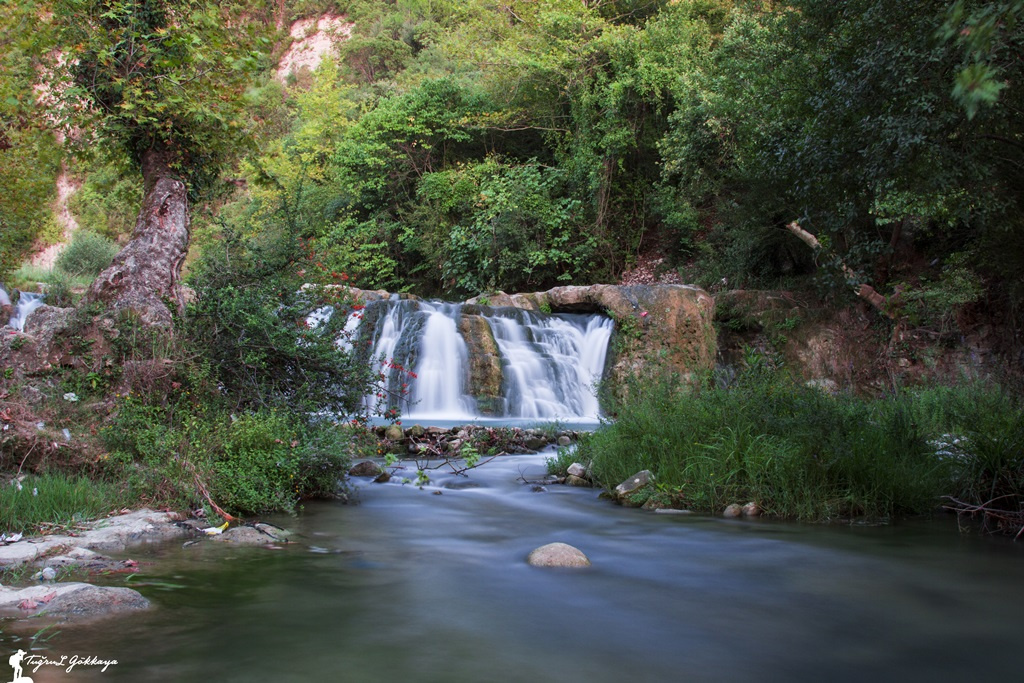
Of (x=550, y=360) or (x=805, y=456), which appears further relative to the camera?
(x=550, y=360)

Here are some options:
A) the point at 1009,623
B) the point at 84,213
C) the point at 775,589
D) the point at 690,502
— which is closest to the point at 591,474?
the point at 690,502

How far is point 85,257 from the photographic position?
27.0 m

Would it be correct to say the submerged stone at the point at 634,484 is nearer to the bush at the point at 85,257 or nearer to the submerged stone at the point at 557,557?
the submerged stone at the point at 557,557

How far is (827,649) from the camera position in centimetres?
397

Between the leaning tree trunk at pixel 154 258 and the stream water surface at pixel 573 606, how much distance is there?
8.83ft

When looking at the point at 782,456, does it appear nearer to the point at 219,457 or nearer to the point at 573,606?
the point at 573,606

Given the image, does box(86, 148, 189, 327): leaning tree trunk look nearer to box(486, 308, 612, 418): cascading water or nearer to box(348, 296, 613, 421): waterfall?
box(348, 296, 613, 421): waterfall

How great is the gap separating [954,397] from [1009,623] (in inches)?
244

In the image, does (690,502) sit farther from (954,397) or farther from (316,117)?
(316,117)

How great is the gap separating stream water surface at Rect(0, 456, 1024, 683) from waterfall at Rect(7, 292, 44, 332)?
A: 15.1 m

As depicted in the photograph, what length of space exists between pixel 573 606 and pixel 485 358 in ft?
36.7

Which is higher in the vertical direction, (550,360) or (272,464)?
(550,360)

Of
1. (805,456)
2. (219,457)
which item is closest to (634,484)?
(805,456)

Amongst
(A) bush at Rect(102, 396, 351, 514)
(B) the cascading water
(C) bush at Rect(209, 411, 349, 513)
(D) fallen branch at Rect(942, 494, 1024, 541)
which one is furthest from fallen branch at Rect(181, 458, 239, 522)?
(B) the cascading water
